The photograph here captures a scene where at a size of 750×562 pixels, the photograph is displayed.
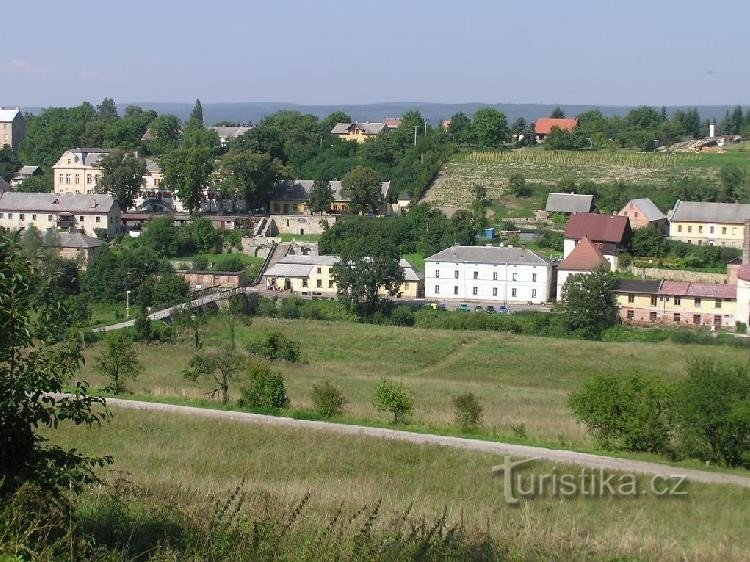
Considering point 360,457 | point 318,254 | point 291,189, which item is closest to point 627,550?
→ point 360,457

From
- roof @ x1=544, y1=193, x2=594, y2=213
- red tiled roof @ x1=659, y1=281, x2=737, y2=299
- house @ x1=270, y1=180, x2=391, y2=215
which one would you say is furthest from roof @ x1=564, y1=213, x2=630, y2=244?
house @ x1=270, y1=180, x2=391, y2=215

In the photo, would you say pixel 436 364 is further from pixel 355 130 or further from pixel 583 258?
pixel 355 130

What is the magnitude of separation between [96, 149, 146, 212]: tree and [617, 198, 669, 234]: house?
24494 millimetres

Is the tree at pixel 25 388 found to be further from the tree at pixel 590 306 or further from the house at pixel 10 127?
the house at pixel 10 127

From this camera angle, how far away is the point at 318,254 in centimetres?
4547

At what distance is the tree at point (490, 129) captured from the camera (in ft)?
210

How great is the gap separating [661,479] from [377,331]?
21.4 meters

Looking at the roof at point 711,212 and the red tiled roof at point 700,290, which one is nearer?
the red tiled roof at point 700,290

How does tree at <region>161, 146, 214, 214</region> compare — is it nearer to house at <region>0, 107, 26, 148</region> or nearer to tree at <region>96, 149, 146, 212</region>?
tree at <region>96, 149, 146, 212</region>

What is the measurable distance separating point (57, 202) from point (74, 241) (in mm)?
7176

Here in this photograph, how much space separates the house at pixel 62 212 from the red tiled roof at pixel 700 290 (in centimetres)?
2598

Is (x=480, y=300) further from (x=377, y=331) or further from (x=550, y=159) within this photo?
(x=550, y=159)

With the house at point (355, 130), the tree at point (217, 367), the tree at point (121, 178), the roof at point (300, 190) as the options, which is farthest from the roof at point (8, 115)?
the tree at point (217, 367)

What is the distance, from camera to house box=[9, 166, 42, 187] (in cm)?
6169
